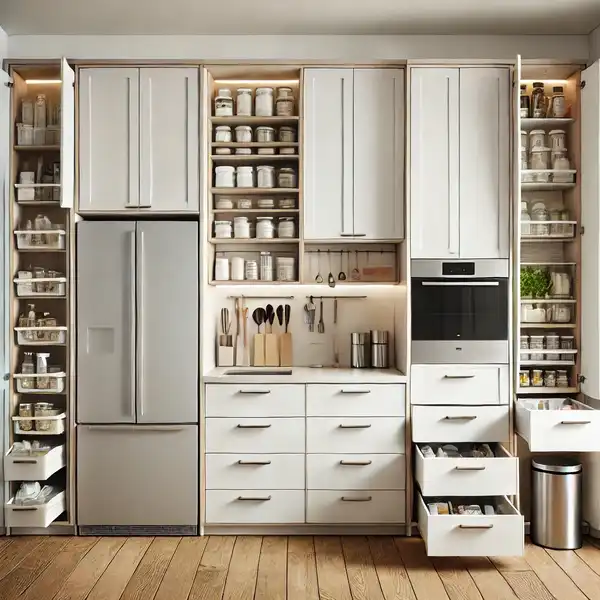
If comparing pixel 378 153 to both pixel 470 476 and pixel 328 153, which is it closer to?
pixel 328 153

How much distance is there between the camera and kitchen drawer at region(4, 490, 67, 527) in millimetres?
3475

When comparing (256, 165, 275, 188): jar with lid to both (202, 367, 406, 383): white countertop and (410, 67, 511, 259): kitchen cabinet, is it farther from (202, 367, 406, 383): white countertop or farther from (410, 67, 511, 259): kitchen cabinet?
(202, 367, 406, 383): white countertop

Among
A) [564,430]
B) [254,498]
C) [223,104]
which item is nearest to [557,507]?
[564,430]

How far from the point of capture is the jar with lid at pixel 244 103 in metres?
3.85

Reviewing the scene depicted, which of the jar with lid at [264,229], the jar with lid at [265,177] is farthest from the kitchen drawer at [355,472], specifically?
the jar with lid at [265,177]

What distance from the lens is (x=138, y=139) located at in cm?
367

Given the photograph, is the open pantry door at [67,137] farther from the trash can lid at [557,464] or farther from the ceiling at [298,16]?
the trash can lid at [557,464]

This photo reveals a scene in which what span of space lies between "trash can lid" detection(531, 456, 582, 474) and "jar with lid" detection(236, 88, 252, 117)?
2.53 metres

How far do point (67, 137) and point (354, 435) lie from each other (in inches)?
85.9

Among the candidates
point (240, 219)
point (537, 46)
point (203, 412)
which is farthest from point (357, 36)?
point (203, 412)

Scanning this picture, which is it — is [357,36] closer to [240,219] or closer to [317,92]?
[317,92]

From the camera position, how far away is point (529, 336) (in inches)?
148

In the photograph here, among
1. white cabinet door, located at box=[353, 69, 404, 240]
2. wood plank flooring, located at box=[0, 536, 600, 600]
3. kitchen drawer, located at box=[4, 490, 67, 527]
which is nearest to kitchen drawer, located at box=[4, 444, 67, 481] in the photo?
kitchen drawer, located at box=[4, 490, 67, 527]

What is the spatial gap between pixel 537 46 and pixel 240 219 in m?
2.04
